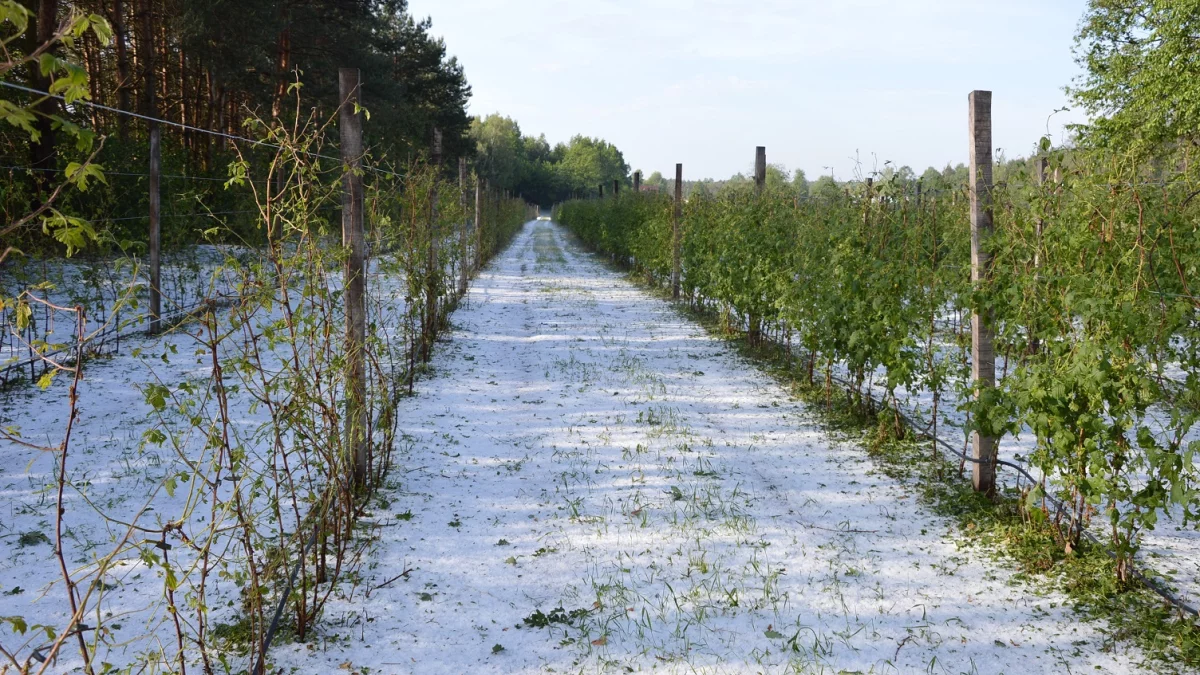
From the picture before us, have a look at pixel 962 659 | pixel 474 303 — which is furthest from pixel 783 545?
pixel 474 303

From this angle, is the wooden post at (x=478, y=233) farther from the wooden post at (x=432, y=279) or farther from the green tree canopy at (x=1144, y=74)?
the green tree canopy at (x=1144, y=74)

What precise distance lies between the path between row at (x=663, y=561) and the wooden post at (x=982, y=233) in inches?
20.7

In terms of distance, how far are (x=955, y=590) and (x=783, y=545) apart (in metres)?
0.80

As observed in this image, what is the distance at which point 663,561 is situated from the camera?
3789 millimetres

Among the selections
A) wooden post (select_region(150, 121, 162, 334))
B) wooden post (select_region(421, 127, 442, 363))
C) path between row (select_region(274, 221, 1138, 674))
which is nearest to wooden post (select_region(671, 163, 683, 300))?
wooden post (select_region(421, 127, 442, 363))

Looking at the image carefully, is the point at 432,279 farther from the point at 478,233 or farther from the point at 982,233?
the point at 478,233

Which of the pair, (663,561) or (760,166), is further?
(760,166)

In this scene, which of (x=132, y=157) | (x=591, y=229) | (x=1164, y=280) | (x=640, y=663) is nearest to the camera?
(x=640, y=663)

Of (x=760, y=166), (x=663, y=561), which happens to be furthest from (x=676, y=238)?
(x=663, y=561)

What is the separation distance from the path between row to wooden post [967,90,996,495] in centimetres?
53

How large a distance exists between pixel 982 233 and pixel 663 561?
2513mm

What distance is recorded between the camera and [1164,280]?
170 inches

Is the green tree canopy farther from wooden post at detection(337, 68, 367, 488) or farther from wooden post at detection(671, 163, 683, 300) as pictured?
wooden post at detection(337, 68, 367, 488)

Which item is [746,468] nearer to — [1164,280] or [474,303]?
[1164,280]
